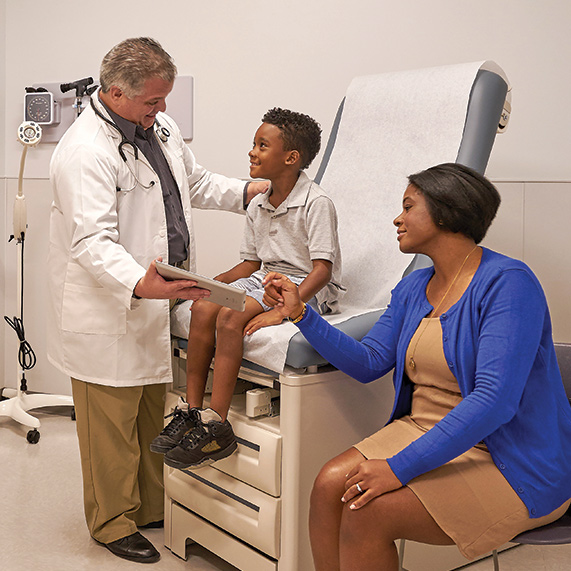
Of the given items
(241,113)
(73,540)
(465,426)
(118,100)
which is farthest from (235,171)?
(465,426)

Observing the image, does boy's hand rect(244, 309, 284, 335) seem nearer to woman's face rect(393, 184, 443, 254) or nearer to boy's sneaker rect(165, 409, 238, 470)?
boy's sneaker rect(165, 409, 238, 470)

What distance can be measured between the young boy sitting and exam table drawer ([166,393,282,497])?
0.04m

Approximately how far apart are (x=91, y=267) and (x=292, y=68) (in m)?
1.40

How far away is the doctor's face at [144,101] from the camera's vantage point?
1.93 m

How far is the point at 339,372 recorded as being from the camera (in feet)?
5.79

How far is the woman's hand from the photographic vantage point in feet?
4.37

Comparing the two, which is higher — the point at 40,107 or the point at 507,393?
the point at 40,107

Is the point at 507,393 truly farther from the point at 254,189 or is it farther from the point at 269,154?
the point at 254,189

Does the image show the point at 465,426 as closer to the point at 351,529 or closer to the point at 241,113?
the point at 351,529

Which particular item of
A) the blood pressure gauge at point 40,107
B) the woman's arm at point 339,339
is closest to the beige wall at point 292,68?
the blood pressure gauge at point 40,107

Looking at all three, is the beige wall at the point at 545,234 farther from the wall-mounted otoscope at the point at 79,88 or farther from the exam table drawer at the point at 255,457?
the wall-mounted otoscope at the point at 79,88

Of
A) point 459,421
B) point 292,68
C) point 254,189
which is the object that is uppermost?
point 292,68

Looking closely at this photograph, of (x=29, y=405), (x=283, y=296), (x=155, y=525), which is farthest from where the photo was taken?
(x=29, y=405)

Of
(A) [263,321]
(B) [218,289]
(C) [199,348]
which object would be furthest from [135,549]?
(B) [218,289]
